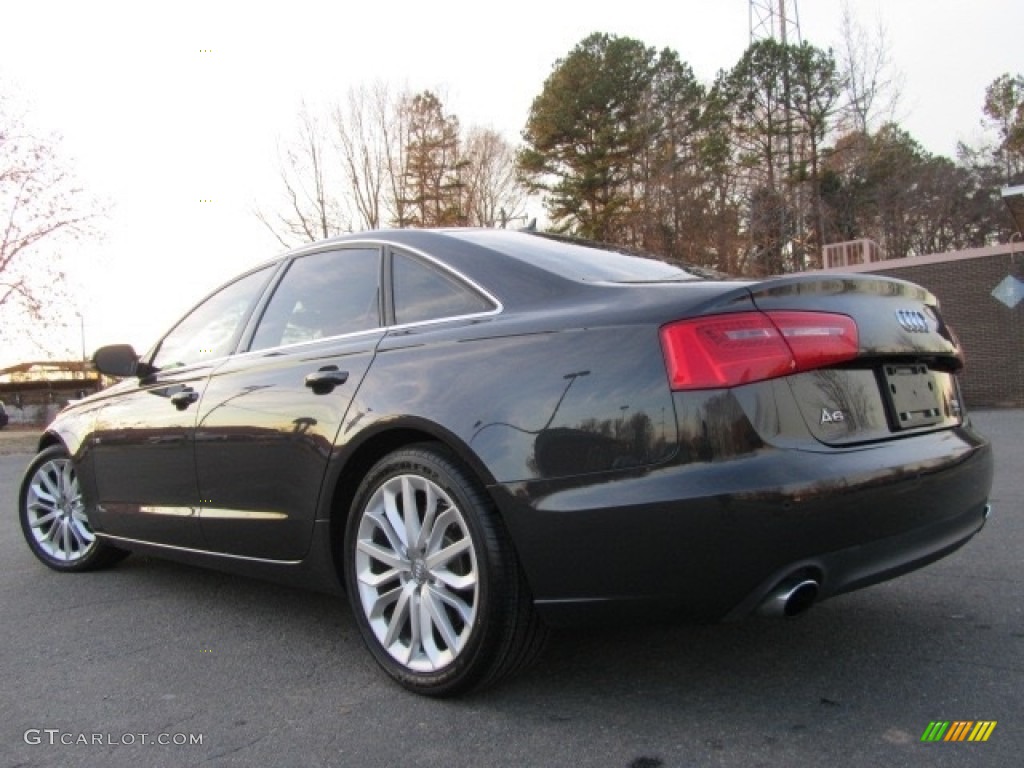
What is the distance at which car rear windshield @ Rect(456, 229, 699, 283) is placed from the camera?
285 cm

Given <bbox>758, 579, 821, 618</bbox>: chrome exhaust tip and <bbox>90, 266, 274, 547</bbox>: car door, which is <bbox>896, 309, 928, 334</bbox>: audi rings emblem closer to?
<bbox>758, 579, 821, 618</bbox>: chrome exhaust tip

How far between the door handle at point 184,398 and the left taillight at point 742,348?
2256 mm

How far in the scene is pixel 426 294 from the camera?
305cm

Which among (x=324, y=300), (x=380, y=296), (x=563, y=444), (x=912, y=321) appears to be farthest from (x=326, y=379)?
(x=912, y=321)

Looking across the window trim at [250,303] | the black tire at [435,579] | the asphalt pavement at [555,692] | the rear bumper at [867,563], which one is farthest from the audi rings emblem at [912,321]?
the window trim at [250,303]

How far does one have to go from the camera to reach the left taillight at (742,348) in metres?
2.27

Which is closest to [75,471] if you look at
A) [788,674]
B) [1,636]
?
[1,636]

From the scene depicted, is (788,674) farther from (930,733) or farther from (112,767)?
(112,767)

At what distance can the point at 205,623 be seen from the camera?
368 centimetres

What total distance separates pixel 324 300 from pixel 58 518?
2.43 metres

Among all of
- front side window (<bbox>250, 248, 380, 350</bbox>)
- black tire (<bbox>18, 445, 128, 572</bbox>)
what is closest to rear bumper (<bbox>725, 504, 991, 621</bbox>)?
front side window (<bbox>250, 248, 380, 350</bbox>)

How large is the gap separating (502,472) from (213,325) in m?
2.11

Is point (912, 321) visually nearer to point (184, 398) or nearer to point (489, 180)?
point (184, 398)

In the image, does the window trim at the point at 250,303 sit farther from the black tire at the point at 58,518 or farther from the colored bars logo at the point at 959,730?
the colored bars logo at the point at 959,730
